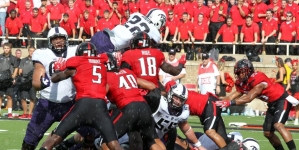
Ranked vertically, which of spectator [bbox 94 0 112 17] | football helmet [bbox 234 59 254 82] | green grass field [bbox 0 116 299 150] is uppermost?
spectator [bbox 94 0 112 17]

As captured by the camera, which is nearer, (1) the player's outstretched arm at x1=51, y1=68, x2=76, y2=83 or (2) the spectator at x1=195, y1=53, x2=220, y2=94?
(1) the player's outstretched arm at x1=51, y1=68, x2=76, y2=83

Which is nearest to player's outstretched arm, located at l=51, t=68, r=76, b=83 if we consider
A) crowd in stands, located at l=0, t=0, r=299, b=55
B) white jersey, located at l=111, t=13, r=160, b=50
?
white jersey, located at l=111, t=13, r=160, b=50

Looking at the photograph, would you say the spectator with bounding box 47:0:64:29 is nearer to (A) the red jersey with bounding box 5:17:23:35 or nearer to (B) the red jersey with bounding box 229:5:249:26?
(A) the red jersey with bounding box 5:17:23:35

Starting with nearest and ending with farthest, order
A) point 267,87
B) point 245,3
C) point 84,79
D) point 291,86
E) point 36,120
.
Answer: point 84,79, point 36,120, point 267,87, point 291,86, point 245,3

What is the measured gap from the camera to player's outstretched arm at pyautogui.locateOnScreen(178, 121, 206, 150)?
10.6 meters

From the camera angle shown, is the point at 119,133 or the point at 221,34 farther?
the point at 221,34

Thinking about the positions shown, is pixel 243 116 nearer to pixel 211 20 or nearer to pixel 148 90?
pixel 211 20

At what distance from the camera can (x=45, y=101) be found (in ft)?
32.1

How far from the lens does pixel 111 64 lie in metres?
9.70

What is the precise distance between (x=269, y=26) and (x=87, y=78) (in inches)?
472

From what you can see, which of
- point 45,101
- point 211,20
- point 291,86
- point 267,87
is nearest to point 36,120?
point 45,101

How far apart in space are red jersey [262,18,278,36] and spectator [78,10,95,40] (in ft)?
15.2

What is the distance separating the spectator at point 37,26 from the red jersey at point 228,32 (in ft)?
16.0

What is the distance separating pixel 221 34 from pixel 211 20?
1.52 feet
